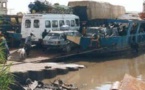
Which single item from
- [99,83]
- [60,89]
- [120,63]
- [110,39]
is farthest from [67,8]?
[60,89]

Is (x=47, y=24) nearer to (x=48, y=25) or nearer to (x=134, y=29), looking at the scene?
(x=48, y=25)

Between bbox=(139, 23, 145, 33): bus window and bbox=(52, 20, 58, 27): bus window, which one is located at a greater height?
bbox=(52, 20, 58, 27): bus window

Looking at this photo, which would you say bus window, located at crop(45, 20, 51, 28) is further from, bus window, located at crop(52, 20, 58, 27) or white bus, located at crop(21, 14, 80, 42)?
bus window, located at crop(52, 20, 58, 27)

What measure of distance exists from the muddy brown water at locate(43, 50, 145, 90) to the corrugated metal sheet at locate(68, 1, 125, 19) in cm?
435

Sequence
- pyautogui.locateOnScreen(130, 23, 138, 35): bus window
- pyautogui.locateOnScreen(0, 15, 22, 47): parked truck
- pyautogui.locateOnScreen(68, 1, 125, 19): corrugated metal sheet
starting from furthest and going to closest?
pyautogui.locateOnScreen(68, 1, 125, 19): corrugated metal sheet < pyautogui.locateOnScreen(130, 23, 138, 35): bus window < pyautogui.locateOnScreen(0, 15, 22, 47): parked truck

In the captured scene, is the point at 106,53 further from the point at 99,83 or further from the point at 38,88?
the point at 38,88

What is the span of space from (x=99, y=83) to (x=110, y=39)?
682cm

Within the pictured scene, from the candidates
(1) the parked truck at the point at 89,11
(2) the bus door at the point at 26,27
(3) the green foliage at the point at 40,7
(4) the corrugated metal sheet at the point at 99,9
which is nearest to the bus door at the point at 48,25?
(2) the bus door at the point at 26,27

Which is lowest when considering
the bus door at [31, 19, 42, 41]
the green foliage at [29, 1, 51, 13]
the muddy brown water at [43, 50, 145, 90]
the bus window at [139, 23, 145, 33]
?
the muddy brown water at [43, 50, 145, 90]

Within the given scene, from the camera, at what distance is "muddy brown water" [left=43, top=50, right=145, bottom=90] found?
14736 mm

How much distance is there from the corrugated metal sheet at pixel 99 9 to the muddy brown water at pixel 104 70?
4.35 metres

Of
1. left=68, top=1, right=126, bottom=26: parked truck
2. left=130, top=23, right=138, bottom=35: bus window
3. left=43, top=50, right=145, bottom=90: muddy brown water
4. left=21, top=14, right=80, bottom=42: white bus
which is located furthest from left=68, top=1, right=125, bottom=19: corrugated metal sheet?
left=43, top=50, right=145, bottom=90: muddy brown water

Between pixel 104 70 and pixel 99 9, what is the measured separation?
967 centimetres

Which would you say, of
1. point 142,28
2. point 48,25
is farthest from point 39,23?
point 142,28
